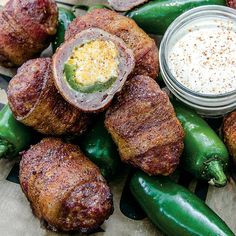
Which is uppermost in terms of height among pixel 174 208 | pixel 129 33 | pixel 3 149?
pixel 129 33

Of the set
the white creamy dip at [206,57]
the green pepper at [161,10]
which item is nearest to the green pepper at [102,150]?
the white creamy dip at [206,57]

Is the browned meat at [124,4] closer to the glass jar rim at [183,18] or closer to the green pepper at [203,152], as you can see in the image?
the glass jar rim at [183,18]

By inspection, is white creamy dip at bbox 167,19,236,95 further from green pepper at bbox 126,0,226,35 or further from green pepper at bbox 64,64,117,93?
green pepper at bbox 64,64,117,93

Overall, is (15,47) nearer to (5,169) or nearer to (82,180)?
(5,169)

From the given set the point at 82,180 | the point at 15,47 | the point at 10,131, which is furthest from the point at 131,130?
the point at 15,47

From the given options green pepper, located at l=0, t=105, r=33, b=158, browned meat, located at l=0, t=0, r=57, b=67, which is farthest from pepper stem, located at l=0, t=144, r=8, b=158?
browned meat, located at l=0, t=0, r=57, b=67

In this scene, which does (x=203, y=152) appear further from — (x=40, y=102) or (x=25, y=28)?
(x=25, y=28)

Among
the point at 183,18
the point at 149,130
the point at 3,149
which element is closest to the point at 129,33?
the point at 183,18
